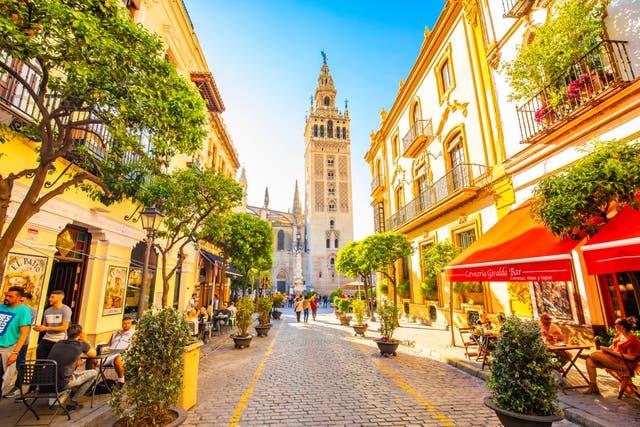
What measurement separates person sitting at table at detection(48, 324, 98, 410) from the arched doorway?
4.26 metres

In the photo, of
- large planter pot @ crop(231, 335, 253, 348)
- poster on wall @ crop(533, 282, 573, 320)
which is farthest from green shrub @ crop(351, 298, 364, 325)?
poster on wall @ crop(533, 282, 573, 320)

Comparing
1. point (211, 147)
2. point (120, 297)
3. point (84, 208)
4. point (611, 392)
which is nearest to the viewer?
point (611, 392)

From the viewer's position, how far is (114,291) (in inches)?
378

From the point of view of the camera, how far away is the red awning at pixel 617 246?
3982 mm

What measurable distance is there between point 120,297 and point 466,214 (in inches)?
497

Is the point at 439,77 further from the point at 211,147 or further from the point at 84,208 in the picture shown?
the point at 84,208

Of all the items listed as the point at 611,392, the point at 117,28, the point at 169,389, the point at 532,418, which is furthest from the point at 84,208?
the point at 611,392

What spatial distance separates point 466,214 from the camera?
1240 centimetres

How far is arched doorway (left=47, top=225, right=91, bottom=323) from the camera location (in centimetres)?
833

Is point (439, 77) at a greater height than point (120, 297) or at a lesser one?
greater

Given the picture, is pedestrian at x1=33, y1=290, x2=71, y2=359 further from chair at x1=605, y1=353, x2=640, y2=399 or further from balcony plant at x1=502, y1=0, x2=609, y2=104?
balcony plant at x1=502, y1=0, x2=609, y2=104

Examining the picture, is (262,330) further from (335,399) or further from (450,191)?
(450,191)

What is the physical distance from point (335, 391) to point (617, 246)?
16.2 ft

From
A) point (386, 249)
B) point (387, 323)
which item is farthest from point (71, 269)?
point (386, 249)
